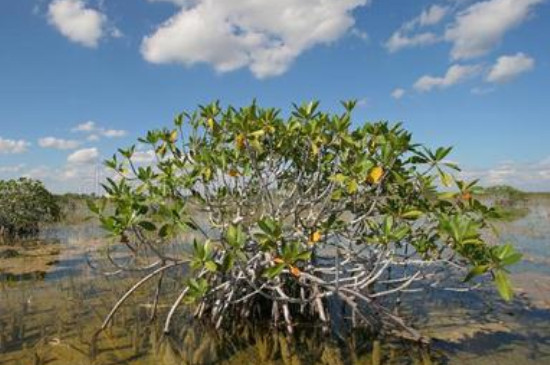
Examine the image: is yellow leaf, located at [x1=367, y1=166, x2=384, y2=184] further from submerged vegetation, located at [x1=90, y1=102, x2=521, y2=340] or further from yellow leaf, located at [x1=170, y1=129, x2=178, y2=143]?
yellow leaf, located at [x1=170, y1=129, x2=178, y2=143]

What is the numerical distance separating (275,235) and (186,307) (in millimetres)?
2661

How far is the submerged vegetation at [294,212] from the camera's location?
168 inches

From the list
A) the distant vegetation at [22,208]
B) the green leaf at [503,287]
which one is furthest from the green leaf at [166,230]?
the distant vegetation at [22,208]

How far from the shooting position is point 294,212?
517 cm

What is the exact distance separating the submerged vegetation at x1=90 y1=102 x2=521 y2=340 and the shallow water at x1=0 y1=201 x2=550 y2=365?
0.87 ft

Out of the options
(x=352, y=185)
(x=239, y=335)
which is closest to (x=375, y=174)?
(x=352, y=185)

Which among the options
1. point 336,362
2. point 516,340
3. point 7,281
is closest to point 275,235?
point 336,362

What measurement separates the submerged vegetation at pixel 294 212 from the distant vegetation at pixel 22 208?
924cm

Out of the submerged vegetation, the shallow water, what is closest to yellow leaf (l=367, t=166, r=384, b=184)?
the submerged vegetation

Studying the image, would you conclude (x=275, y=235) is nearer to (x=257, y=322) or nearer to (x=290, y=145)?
(x=290, y=145)

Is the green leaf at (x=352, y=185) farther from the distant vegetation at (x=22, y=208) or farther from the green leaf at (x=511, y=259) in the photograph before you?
the distant vegetation at (x=22, y=208)

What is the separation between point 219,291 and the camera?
5.45 metres

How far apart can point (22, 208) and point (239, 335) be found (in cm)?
1123

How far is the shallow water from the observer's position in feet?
15.0
